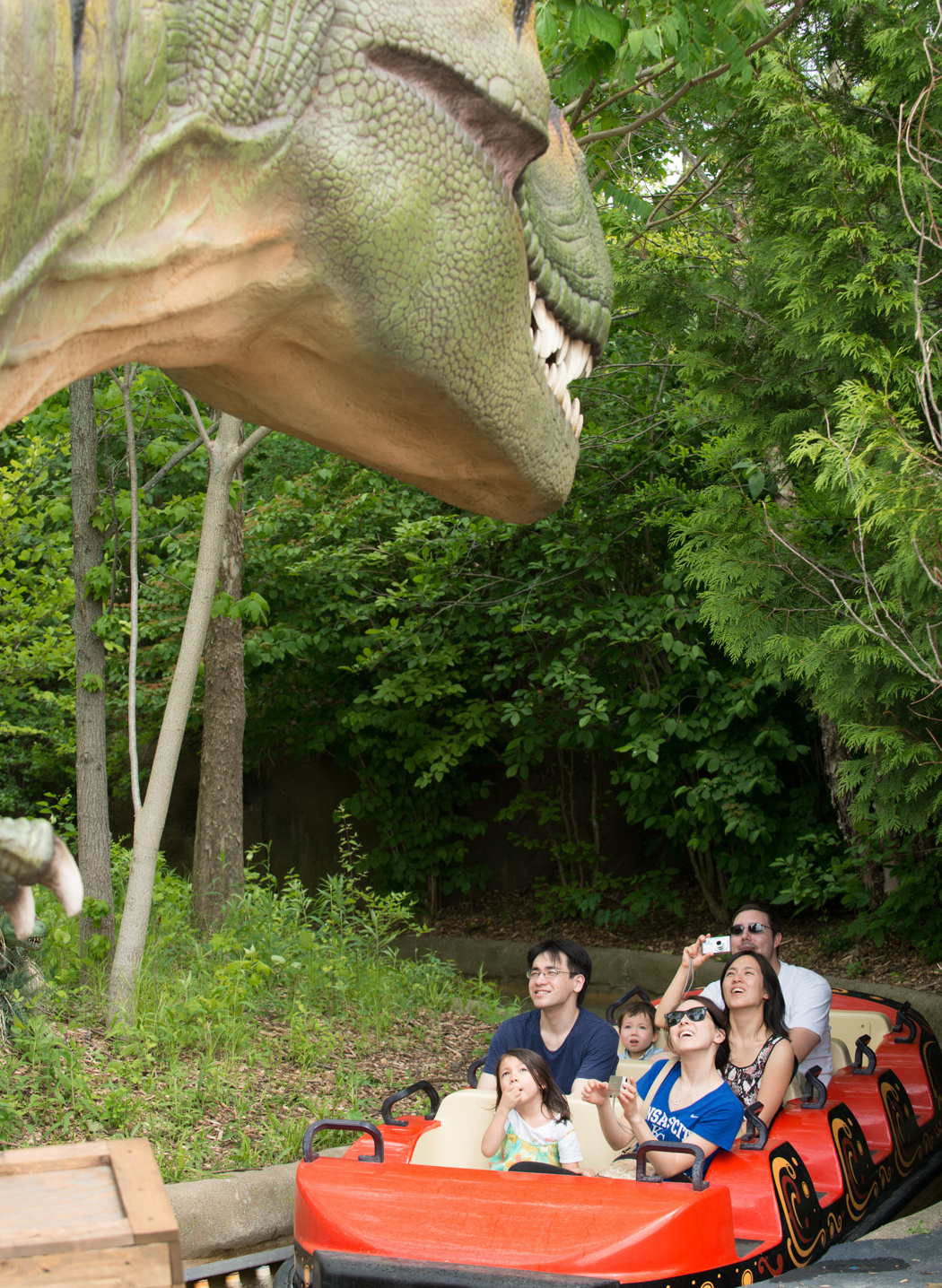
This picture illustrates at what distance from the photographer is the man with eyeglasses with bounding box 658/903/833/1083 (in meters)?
4.49

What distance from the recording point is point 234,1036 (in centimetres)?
505

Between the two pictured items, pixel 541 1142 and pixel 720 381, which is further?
pixel 720 381

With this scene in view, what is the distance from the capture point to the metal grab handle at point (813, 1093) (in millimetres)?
4039

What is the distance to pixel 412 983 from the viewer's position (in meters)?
6.59

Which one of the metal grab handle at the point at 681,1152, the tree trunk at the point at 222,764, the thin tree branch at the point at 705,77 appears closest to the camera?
the metal grab handle at the point at 681,1152

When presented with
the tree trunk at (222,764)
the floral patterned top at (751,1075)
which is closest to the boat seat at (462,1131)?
the floral patterned top at (751,1075)

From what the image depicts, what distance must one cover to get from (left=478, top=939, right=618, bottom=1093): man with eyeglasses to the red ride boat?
0.43 ft

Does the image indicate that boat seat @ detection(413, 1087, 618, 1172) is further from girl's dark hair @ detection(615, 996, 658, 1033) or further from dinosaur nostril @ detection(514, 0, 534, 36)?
dinosaur nostril @ detection(514, 0, 534, 36)

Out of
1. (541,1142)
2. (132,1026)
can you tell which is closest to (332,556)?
(132,1026)

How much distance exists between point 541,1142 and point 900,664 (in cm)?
213

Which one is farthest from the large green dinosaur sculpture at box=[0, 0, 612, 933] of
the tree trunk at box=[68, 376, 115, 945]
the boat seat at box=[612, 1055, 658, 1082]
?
the tree trunk at box=[68, 376, 115, 945]

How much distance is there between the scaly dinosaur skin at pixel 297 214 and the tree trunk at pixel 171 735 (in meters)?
3.89

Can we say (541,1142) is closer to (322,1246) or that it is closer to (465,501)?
(322,1246)

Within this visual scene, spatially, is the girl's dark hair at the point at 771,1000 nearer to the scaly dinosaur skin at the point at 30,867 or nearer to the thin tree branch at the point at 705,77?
the thin tree branch at the point at 705,77
